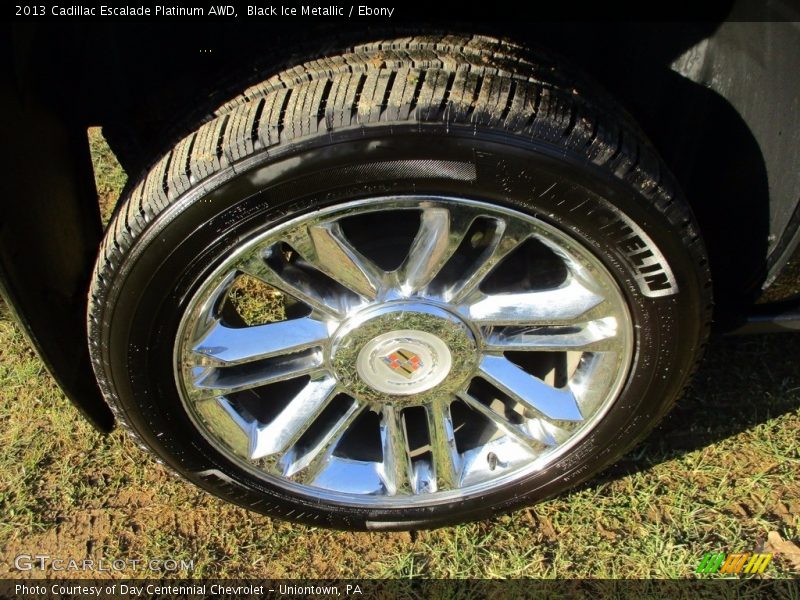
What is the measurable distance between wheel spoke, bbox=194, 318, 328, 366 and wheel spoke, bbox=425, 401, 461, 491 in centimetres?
38

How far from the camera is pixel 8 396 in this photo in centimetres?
264

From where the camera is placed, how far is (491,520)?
231cm

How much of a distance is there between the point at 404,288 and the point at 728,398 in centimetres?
133

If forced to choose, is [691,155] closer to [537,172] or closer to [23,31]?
[537,172]

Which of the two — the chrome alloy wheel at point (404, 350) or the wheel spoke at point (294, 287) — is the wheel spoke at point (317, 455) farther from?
the wheel spoke at point (294, 287)

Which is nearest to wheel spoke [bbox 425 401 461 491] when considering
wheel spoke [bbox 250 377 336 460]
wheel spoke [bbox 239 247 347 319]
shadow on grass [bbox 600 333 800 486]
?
wheel spoke [bbox 250 377 336 460]

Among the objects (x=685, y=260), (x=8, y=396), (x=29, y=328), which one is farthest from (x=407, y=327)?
(x=8, y=396)

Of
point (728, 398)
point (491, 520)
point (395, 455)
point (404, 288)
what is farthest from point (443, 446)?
point (728, 398)

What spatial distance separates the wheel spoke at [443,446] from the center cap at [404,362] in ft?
0.33

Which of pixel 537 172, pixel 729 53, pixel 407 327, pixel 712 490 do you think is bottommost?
pixel 712 490

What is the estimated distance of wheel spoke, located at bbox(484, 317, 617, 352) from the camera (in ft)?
6.31

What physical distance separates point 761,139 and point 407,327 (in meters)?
0.97

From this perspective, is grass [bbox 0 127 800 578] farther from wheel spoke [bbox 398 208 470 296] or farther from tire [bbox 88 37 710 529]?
wheel spoke [bbox 398 208 470 296]

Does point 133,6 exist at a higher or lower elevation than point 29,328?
higher
